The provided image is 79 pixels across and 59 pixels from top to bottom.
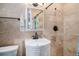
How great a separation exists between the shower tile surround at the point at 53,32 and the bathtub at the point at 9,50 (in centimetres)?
4

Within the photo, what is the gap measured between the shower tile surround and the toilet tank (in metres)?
0.04

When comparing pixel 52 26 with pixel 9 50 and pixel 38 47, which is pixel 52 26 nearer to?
pixel 38 47

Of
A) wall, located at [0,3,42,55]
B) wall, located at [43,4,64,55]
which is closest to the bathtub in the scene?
wall, located at [0,3,42,55]

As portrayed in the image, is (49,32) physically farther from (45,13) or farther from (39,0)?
(39,0)

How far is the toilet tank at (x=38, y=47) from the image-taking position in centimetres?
119

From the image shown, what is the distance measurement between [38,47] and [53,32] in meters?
0.21

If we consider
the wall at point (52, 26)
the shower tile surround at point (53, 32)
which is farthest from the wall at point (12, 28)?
the wall at point (52, 26)

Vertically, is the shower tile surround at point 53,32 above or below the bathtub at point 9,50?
above

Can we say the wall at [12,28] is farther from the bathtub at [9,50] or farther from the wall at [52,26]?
the wall at [52,26]

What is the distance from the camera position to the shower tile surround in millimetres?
1162

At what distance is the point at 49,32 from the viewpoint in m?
1.20

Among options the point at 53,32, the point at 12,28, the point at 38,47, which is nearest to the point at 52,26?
the point at 53,32

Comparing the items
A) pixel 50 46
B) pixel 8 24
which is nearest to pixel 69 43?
pixel 50 46

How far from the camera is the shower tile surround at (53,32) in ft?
3.81
